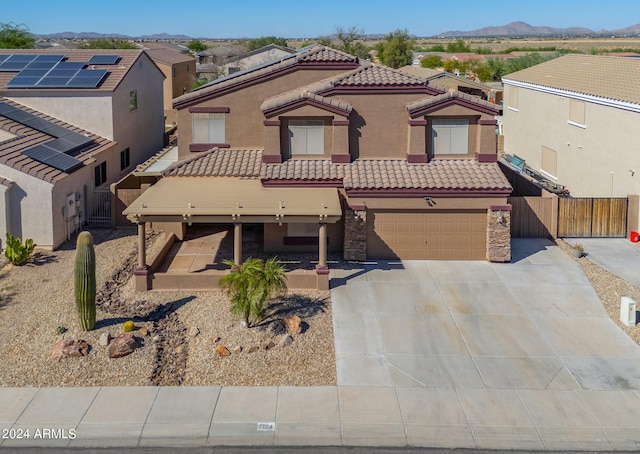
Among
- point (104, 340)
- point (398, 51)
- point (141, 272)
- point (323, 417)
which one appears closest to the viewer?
point (323, 417)

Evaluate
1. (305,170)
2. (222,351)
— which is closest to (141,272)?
(222,351)

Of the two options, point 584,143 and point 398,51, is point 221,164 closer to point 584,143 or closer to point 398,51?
point 584,143

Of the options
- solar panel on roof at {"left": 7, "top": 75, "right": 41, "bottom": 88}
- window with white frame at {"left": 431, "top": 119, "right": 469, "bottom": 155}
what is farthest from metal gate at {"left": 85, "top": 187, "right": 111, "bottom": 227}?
window with white frame at {"left": 431, "top": 119, "right": 469, "bottom": 155}

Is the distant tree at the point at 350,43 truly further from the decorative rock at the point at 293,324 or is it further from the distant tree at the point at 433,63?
the decorative rock at the point at 293,324

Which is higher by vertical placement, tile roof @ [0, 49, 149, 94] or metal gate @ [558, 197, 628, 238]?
tile roof @ [0, 49, 149, 94]

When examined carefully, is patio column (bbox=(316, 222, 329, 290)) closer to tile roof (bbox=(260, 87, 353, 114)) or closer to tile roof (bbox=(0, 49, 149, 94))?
tile roof (bbox=(260, 87, 353, 114))

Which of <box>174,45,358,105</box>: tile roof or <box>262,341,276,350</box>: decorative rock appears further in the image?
<box>174,45,358,105</box>: tile roof
